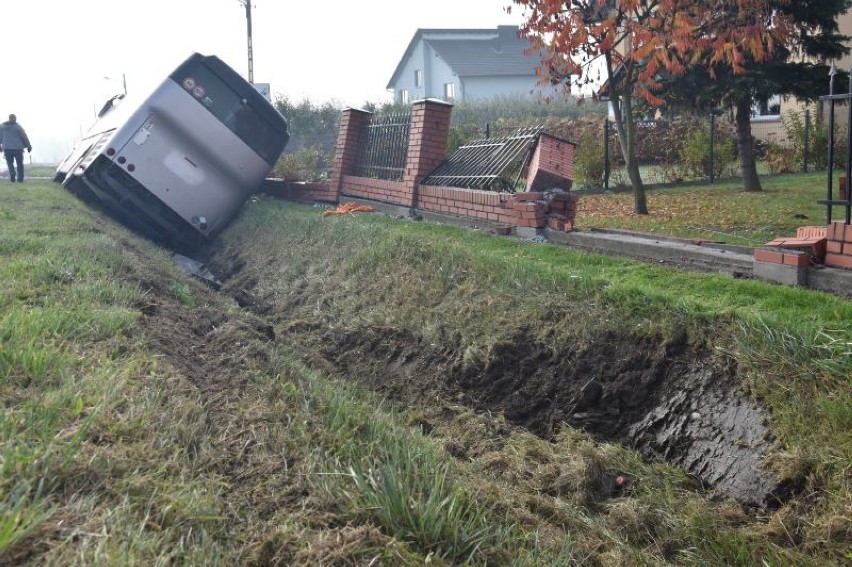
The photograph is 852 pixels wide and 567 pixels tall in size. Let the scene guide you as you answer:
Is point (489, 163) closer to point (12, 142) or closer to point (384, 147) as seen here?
point (384, 147)

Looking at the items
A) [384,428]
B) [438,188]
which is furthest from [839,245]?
[438,188]

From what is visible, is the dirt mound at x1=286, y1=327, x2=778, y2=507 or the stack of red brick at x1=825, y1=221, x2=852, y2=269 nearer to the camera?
the dirt mound at x1=286, y1=327, x2=778, y2=507

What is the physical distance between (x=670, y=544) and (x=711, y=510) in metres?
0.30

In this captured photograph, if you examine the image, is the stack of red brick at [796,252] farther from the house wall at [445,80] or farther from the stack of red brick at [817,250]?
the house wall at [445,80]

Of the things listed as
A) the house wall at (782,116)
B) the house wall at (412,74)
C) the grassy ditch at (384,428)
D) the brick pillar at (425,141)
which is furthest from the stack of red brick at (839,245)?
the house wall at (412,74)

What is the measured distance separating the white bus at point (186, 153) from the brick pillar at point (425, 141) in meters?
2.35

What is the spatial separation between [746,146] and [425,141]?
636cm

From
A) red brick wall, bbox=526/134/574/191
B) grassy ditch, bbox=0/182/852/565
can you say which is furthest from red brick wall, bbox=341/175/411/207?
grassy ditch, bbox=0/182/852/565

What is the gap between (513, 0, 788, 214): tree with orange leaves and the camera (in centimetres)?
803

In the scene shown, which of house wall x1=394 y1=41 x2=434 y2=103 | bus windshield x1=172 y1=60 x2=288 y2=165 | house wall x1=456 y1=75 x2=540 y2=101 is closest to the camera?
bus windshield x1=172 y1=60 x2=288 y2=165

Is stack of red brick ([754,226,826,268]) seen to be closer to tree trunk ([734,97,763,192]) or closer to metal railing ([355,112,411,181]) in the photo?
metal railing ([355,112,411,181])

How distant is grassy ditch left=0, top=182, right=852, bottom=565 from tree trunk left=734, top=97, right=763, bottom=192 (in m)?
7.74

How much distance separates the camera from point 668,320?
480 cm

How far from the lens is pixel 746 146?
531 inches
